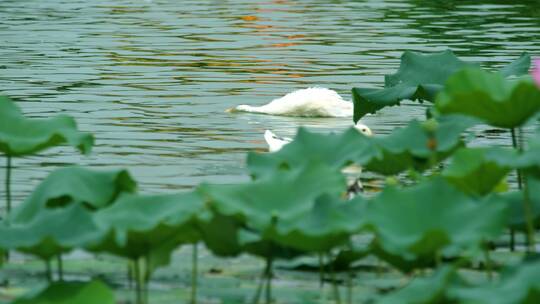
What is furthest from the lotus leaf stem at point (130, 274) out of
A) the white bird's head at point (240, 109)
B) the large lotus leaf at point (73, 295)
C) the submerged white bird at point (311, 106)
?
the white bird's head at point (240, 109)

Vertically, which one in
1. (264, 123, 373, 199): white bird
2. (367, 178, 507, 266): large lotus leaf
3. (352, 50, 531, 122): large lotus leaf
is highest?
(367, 178, 507, 266): large lotus leaf

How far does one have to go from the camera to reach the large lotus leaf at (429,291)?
271cm

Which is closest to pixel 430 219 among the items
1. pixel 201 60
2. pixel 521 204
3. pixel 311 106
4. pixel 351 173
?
pixel 521 204

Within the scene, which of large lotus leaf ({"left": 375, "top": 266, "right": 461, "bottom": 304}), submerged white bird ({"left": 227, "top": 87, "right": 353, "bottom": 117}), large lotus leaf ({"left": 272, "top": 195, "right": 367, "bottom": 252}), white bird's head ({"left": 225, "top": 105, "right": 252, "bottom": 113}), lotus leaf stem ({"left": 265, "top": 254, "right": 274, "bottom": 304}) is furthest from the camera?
white bird's head ({"left": 225, "top": 105, "right": 252, "bottom": 113})

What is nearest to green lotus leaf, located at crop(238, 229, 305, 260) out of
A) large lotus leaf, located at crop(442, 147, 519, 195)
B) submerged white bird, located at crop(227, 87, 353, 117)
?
large lotus leaf, located at crop(442, 147, 519, 195)

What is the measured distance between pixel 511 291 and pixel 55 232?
99cm

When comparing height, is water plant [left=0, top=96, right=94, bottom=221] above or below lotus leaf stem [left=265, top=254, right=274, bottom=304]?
above

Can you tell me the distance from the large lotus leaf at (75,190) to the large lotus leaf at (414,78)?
1941mm

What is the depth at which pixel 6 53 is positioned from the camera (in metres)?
11.9

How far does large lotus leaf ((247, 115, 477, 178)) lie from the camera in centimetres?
367

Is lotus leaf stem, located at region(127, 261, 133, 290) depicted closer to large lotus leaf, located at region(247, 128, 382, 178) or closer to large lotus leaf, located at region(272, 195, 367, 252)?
large lotus leaf, located at region(247, 128, 382, 178)

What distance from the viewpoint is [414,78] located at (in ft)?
18.2

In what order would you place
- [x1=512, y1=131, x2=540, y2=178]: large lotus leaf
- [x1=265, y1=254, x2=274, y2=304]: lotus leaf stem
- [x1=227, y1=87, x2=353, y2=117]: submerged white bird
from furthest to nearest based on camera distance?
[x1=227, y1=87, x2=353, y2=117]: submerged white bird → [x1=512, y1=131, x2=540, y2=178]: large lotus leaf → [x1=265, y1=254, x2=274, y2=304]: lotus leaf stem

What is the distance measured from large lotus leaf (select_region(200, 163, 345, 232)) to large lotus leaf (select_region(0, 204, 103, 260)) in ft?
0.85
